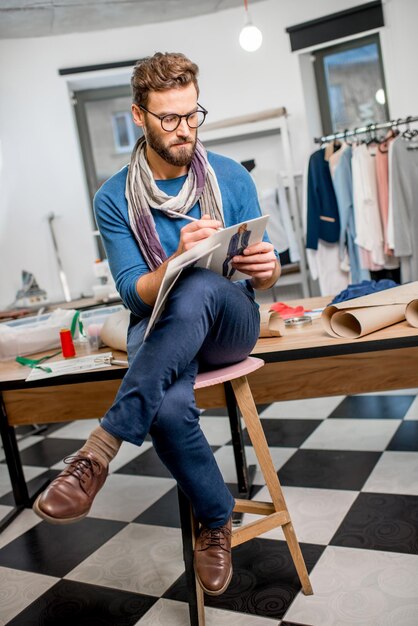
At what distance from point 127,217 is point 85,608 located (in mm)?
995

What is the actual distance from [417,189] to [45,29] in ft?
9.87

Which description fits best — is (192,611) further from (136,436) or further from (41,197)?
(41,197)

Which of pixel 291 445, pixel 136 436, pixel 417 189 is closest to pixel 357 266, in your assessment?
pixel 417 189

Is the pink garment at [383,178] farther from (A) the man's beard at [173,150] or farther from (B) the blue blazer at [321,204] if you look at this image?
(A) the man's beard at [173,150]

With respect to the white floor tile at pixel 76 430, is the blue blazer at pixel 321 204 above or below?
above

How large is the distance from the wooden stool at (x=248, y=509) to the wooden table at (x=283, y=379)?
0.83ft

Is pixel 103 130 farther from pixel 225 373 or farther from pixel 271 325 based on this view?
pixel 225 373

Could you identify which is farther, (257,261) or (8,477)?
(8,477)

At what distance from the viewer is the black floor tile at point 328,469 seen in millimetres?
2066

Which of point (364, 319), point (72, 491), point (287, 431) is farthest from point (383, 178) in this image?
point (72, 491)

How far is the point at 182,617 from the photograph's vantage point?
4.77ft

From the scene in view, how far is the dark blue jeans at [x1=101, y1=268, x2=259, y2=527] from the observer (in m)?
1.27

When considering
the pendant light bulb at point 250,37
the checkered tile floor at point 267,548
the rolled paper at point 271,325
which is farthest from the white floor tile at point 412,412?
the pendant light bulb at point 250,37

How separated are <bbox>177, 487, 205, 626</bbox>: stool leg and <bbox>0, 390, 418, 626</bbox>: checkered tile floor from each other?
6 centimetres
